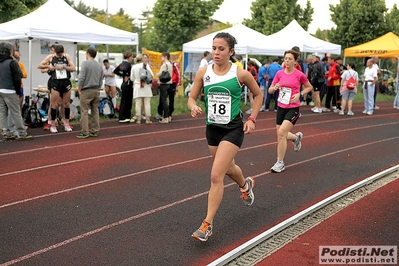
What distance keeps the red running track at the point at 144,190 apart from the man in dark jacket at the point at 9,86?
64 cm

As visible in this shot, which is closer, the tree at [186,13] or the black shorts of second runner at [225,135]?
the black shorts of second runner at [225,135]

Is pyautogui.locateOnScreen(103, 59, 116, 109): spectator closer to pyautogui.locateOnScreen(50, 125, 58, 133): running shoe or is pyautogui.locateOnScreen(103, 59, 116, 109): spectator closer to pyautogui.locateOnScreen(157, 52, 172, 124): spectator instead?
pyautogui.locateOnScreen(157, 52, 172, 124): spectator

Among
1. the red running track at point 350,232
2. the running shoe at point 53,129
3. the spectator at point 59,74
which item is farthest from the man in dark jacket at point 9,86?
the red running track at point 350,232

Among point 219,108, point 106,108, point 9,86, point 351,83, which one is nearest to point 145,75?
point 106,108

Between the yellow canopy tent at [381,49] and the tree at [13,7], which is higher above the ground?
the tree at [13,7]

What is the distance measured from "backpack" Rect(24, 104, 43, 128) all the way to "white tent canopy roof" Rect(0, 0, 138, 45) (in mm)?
1862

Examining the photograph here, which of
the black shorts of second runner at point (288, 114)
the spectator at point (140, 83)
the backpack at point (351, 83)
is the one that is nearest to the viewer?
the black shorts of second runner at point (288, 114)

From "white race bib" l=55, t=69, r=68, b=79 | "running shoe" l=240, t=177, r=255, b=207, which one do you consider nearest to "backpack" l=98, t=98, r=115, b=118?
"white race bib" l=55, t=69, r=68, b=79

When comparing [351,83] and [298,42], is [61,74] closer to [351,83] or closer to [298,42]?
[351,83]

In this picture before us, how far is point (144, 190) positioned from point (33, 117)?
7.07 m

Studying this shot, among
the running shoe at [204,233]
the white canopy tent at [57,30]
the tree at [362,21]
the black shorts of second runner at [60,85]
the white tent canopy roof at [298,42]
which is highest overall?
the tree at [362,21]

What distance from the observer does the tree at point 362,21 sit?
129 ft

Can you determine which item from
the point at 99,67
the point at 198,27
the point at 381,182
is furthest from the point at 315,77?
the point at 198,27

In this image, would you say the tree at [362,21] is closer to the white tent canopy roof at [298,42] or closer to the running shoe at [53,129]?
the white tent canopy roof at [298,42]
